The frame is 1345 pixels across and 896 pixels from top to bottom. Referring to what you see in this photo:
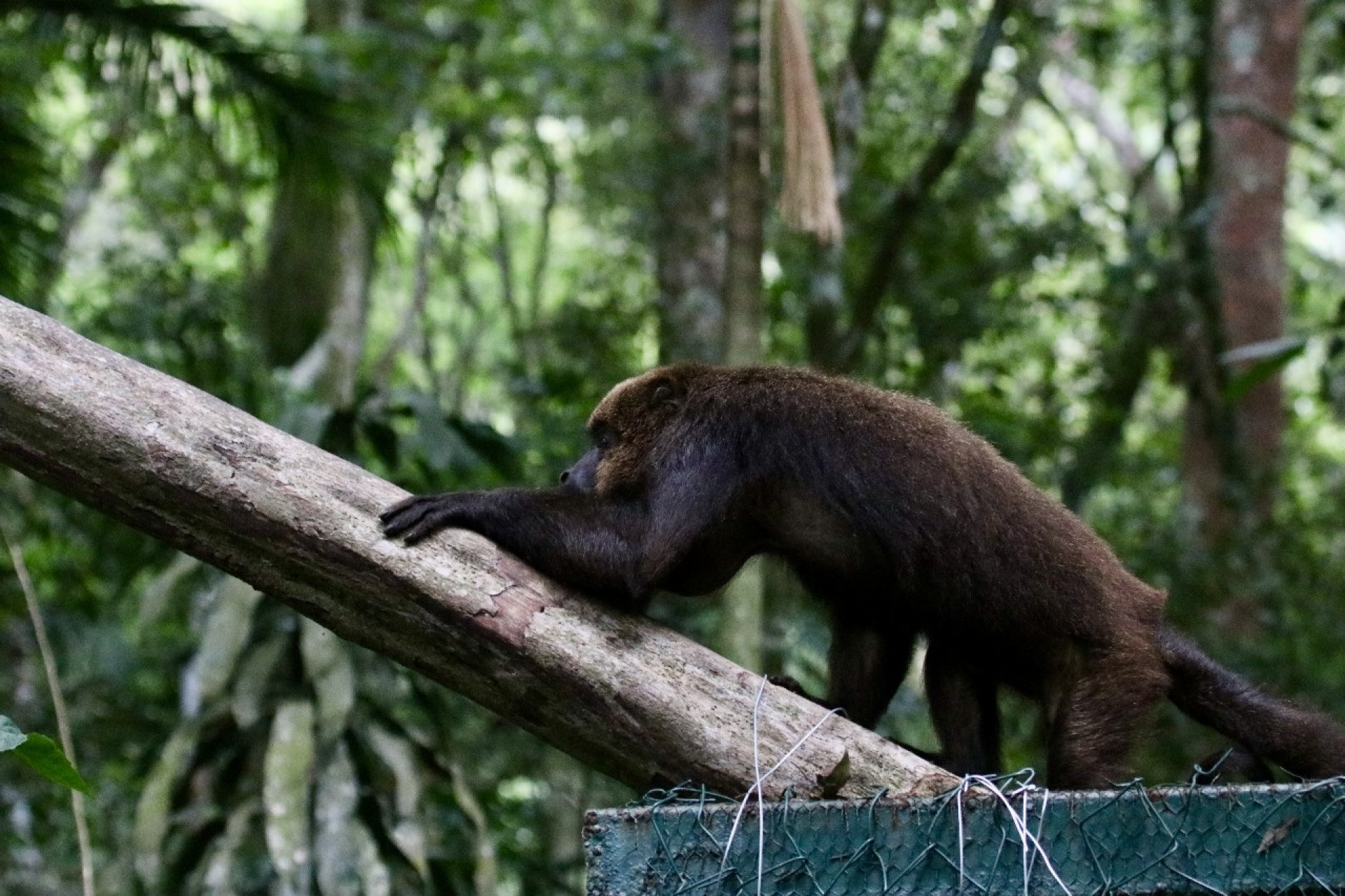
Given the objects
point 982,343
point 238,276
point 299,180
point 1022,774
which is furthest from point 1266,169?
point 1022,774

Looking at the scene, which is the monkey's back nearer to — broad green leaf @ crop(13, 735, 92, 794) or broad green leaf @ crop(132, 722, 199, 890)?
broad green leaf @ crop(13, 735, 92, 794)

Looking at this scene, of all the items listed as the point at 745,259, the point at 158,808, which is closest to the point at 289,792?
the point at 158,808

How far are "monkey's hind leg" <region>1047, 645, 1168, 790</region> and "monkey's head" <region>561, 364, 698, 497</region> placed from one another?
168 cm

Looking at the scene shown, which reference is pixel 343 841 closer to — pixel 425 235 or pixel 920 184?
pixel 425 235

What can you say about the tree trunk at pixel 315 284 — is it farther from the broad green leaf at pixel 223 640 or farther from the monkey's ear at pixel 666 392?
the monkey's ear at pixel 666 392

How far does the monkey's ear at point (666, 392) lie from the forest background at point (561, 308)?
4.47 feet

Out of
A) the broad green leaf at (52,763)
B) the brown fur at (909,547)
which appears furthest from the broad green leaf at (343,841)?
the broad green leaf at (52,763)

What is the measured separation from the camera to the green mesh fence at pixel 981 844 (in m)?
3.02

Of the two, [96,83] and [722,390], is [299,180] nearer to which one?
[96,83]

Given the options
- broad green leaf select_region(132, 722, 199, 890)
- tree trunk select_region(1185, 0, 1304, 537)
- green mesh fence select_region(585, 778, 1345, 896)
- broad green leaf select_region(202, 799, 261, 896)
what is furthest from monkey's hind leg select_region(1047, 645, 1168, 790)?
tree trunk select_region(1185, 0, 1304, 537)

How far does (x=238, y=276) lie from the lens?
495 inches

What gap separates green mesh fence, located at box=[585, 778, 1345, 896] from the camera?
9.89 feet

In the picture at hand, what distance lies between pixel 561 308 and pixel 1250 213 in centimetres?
583

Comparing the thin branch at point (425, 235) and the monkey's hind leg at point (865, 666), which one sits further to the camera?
the thin branch at point (425, 235)
